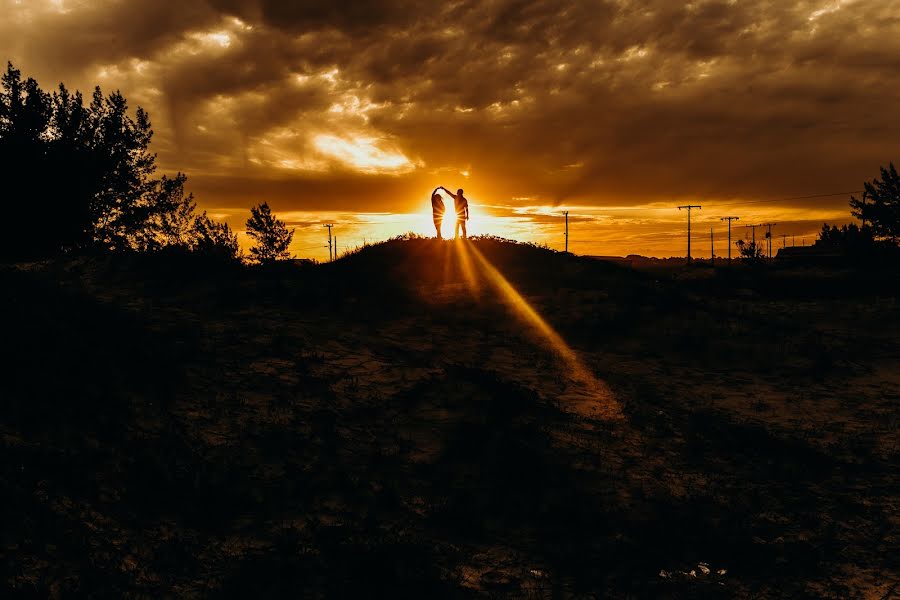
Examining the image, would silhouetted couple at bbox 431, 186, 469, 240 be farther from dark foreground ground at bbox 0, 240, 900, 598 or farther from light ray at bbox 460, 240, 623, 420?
dark foreground ground at bbox 0, 240, 900, 598

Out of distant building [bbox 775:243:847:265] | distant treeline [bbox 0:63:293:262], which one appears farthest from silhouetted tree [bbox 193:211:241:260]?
distant building [bbox 775:243:847:265]

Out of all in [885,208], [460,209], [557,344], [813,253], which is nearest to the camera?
[557,344]

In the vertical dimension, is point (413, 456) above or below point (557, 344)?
below

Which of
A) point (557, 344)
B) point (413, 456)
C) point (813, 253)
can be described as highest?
point (813, 253)

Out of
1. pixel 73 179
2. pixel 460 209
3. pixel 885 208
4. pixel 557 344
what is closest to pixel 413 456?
pixel 557 344

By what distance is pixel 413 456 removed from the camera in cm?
922

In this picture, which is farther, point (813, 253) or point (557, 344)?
point (813, 253)

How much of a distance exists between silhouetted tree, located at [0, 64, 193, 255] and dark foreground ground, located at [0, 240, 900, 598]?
19744 millimetres

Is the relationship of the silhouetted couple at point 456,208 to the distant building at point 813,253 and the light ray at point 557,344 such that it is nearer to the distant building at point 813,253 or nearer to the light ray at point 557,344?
the light ray at point 557,344

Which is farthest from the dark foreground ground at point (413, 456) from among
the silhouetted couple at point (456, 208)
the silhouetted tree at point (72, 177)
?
the silhouetted tree at point (72, 177)

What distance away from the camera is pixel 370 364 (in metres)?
13.0

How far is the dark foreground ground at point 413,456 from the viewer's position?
20.6 feet

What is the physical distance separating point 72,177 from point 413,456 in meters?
34.6

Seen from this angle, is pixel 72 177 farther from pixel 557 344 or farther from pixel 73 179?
pixel 557 344
